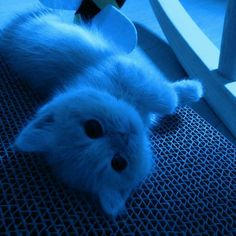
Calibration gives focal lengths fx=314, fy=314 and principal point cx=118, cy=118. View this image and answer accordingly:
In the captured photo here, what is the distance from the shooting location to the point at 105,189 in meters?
0.54

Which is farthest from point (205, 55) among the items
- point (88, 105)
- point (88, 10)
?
point (88, 105)

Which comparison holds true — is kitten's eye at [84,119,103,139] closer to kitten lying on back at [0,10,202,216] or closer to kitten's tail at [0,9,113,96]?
kitten lying on back at [0,10,202,216]

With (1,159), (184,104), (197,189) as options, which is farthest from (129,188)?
(184,104)

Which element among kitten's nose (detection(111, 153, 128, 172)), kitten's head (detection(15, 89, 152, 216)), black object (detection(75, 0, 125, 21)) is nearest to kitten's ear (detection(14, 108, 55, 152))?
kitten's head (detection(15, 89, 152, 216))

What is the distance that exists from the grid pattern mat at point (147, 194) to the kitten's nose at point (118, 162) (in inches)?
3.1

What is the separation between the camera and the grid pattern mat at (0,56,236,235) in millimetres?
521

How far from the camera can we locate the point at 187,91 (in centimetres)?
89

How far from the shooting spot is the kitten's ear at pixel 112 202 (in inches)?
20.5

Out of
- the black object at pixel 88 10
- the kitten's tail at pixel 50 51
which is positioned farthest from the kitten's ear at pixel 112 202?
the black object at pixel 88 10

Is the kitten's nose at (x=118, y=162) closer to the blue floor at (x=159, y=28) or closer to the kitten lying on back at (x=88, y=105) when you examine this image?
the kitten lying on back at (x=88, y=105)

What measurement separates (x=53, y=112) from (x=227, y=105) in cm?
62

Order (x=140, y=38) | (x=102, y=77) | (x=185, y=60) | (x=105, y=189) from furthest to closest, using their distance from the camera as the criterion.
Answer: (x=140, y=38) < (x=185, y=60) < (x=102, y=77) < (x=105, y=189)

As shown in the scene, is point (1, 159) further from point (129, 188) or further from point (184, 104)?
point (184, 104)

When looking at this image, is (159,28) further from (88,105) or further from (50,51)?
(88,105)
